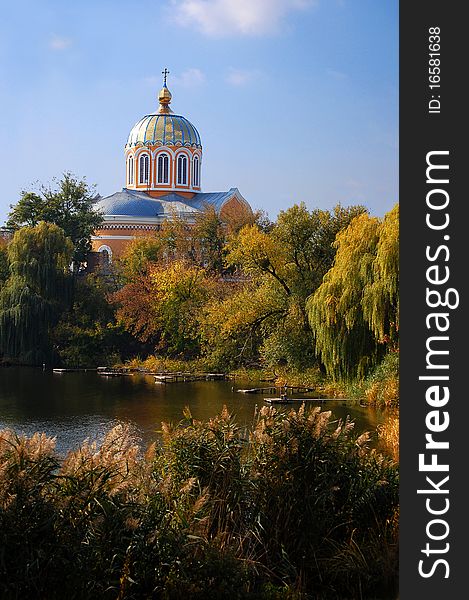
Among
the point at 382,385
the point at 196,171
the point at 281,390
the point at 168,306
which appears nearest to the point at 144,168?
the point at 196,171

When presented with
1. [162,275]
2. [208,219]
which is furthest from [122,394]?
[208,219]

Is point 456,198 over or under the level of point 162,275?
under

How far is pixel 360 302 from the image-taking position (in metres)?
16.2

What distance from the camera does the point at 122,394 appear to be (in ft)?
59.9

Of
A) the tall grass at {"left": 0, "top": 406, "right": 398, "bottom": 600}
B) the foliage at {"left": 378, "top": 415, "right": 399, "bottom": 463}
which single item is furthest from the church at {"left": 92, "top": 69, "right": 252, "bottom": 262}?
the tall grass at {"left": 0, "top": 406, "right": 398, "bottom": 600}

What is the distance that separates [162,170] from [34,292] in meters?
15.5

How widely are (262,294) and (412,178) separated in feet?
58.6

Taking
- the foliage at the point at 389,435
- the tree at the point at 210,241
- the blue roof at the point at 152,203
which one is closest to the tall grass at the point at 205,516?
the foliage at the point at 389,435

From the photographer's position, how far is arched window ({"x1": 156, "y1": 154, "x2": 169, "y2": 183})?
129ft

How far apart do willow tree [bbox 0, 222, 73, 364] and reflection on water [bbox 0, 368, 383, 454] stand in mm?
2018

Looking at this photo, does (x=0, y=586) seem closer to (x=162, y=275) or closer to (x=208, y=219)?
(x=162, y=275)

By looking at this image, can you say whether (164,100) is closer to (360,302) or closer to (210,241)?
(210,241)

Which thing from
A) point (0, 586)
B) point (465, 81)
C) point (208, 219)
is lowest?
point (0, 586)

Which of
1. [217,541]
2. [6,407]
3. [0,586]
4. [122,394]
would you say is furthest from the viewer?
[122,394]
